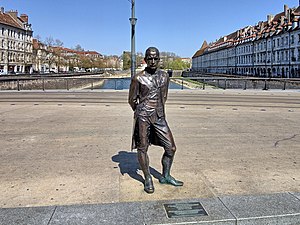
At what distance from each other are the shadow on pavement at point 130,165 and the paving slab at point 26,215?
1641mm

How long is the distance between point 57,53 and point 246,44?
5803 centimetres

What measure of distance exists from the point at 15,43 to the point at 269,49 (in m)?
67.7

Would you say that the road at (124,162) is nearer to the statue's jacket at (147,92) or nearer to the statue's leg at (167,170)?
the statue's leg at (167,170)

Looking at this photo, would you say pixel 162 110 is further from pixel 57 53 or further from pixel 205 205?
pixel 57 53

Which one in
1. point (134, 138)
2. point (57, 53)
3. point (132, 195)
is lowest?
point (132, 195)

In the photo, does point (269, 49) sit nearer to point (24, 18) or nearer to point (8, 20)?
point (8, 20)

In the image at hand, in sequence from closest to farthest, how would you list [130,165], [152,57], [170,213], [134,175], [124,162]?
1. [170,213]
2. [152,57]
3. [134,175]
4. [130,165]
5. [124,162]

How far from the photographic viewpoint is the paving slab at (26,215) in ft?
10.4

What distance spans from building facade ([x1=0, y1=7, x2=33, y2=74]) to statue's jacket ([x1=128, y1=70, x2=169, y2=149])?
8086 centimetres

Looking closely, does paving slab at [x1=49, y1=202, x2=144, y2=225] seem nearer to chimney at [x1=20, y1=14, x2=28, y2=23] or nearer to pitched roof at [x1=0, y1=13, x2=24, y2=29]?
pitched roof at [x1=0, y1=13, x2=24, y2=29]

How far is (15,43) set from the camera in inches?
3401

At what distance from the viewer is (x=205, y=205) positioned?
3572 mm

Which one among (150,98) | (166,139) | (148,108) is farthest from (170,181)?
(150,98)

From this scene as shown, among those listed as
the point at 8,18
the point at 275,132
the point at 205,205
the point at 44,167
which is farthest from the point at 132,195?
the point at 8,18
